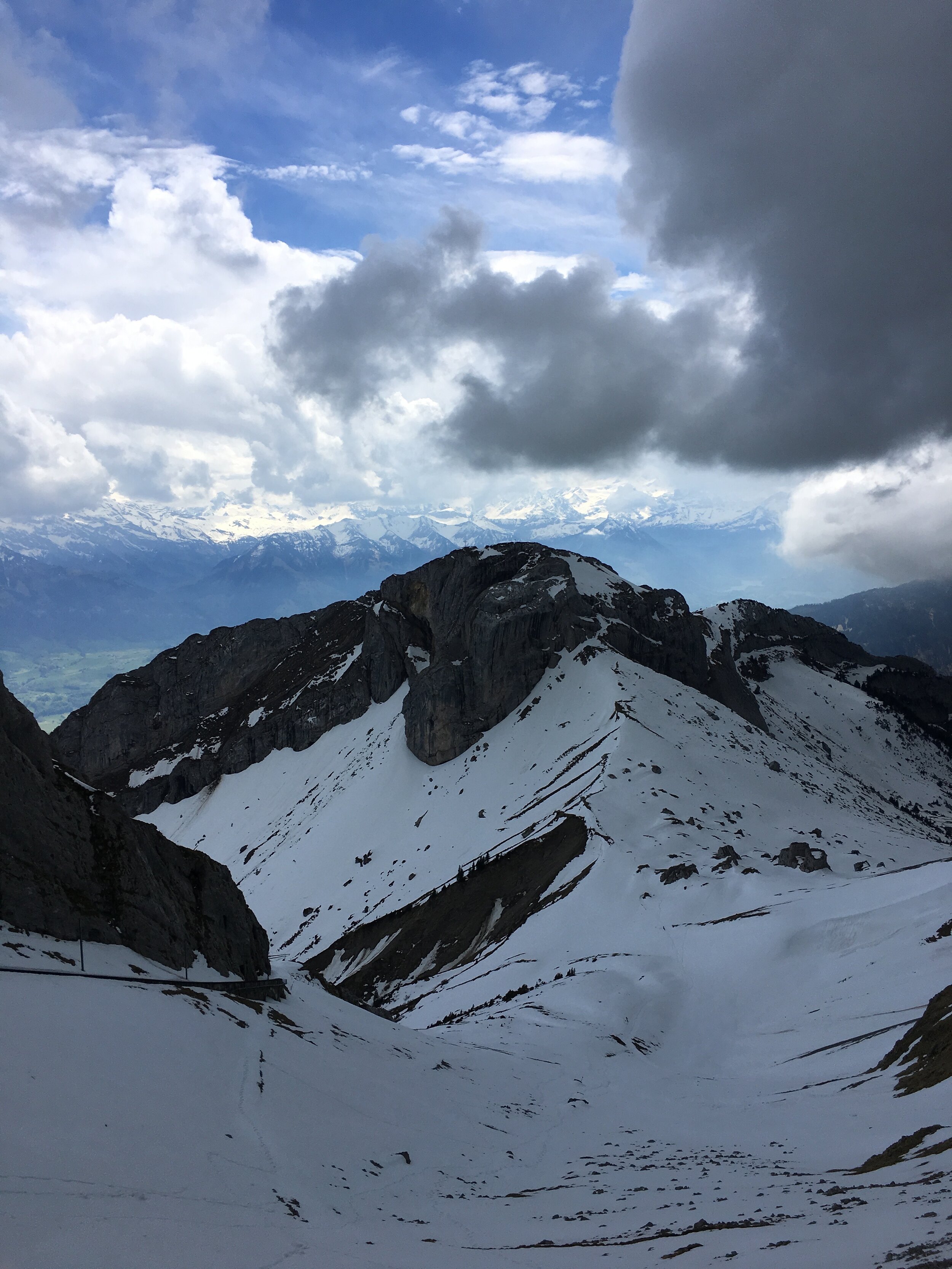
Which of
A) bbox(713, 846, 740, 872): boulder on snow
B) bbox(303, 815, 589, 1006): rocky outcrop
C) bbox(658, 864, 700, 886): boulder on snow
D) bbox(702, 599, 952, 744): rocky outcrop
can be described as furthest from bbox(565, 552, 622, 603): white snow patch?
bbox(658, 864, 700, 886): boulder on snow

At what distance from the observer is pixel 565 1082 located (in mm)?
27375

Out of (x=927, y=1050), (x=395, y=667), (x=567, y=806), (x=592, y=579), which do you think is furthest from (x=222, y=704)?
(x=927, y=1050)

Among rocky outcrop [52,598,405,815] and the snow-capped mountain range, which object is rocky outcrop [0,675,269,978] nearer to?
the snow-capped mountain range

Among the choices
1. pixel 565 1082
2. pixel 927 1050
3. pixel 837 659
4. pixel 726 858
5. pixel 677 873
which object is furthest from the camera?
pixel 837 659

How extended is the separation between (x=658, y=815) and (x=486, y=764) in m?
33.6

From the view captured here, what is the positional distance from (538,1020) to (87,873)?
21.3 m

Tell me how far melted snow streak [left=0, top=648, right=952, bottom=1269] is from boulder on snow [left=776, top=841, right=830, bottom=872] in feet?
3.08

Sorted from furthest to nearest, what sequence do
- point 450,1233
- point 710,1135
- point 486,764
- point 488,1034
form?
point 486,764 < point 488,1034 < point 710,1135 < point 450,1233

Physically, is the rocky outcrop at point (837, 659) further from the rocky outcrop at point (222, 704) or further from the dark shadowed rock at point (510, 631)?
the rocky outcrop at point (222, 704)

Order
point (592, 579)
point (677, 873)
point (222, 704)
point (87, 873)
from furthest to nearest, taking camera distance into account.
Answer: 1. point (222, 704)
2. point (592, 579)
3. point (677, 873)
4. point (87, 873)

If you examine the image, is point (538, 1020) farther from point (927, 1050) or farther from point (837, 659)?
point (837, 659)

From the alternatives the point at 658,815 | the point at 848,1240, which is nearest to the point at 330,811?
the point at 658,815

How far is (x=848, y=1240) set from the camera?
10422 millimetres

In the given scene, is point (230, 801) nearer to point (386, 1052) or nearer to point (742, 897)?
point (742, 897)
